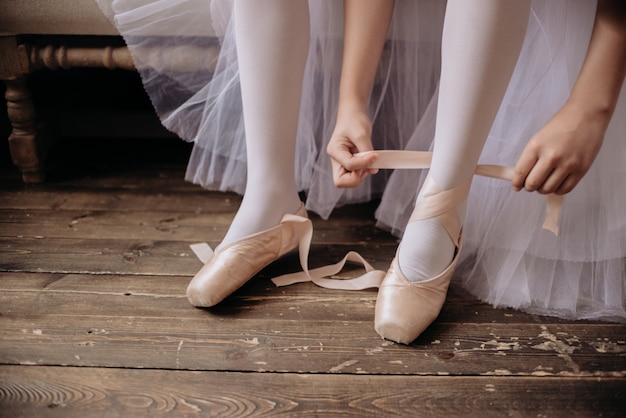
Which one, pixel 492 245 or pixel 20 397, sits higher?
pixel 492 245

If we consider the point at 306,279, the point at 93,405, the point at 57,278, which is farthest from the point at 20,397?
the point at 306,279

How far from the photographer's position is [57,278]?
763mm

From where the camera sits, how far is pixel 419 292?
666 millimetres

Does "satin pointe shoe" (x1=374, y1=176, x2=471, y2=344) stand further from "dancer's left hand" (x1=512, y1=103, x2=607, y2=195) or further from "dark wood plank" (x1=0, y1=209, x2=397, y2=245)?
"dark wood plank" (x1=0, y1=209, x2=397, y2=245)

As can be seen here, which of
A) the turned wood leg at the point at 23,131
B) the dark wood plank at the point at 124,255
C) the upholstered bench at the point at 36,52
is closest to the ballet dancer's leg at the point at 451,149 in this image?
the dark wood plank at the point at 124,255

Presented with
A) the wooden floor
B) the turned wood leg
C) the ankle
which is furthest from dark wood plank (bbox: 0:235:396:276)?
the turned wood leg

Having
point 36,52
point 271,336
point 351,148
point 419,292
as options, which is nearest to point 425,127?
point 351,148

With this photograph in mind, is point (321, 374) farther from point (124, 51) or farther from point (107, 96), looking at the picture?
point (107, 96)

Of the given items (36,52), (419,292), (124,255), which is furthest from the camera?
(36,52)

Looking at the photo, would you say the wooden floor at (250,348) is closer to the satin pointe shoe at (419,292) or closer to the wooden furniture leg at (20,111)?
the satin pointe shoe at (419,292)

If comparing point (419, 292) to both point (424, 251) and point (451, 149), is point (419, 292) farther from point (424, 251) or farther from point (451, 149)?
point (451, 149)

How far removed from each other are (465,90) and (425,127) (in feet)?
0.74

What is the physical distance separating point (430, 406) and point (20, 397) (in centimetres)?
41

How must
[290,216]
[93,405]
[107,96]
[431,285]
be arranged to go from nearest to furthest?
[93,405]
[431,285]
[290,216]
[107,96]
